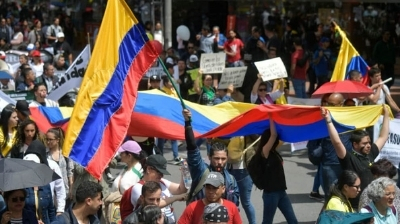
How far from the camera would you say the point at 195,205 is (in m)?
6.91

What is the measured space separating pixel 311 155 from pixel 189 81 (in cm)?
626

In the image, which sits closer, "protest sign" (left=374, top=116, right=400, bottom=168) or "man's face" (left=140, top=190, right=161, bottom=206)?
"man's face" (left=140, top=190, right=161, bottom=206)

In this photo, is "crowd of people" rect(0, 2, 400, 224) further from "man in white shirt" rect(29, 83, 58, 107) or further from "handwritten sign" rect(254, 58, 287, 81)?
"handwritten sign" rect(254, 58, 287, 81)

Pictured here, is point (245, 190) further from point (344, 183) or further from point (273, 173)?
point (344, 183)

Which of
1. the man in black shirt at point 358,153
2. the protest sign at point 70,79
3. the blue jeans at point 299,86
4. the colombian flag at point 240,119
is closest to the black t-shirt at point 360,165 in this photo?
the man in black shirt at point 358,153

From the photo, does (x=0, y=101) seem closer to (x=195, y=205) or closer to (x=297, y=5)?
(x=195, y=205)

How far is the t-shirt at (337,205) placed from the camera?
283 inches

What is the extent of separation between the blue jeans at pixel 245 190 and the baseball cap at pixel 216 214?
12.0ft

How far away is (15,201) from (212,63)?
10.2 metres

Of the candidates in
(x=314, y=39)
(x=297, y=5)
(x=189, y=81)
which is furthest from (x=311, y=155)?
(x=297, y=5)

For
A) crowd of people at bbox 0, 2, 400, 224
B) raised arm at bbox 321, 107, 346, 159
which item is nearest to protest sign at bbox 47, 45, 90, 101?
crowd of people at bbox 0, 2, 400, 224

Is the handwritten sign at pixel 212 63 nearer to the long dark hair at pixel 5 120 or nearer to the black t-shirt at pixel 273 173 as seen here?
the long dark hair at pixel 5 120

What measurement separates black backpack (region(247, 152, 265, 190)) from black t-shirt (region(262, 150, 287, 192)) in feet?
0.11

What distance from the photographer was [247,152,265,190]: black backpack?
8891 mm
